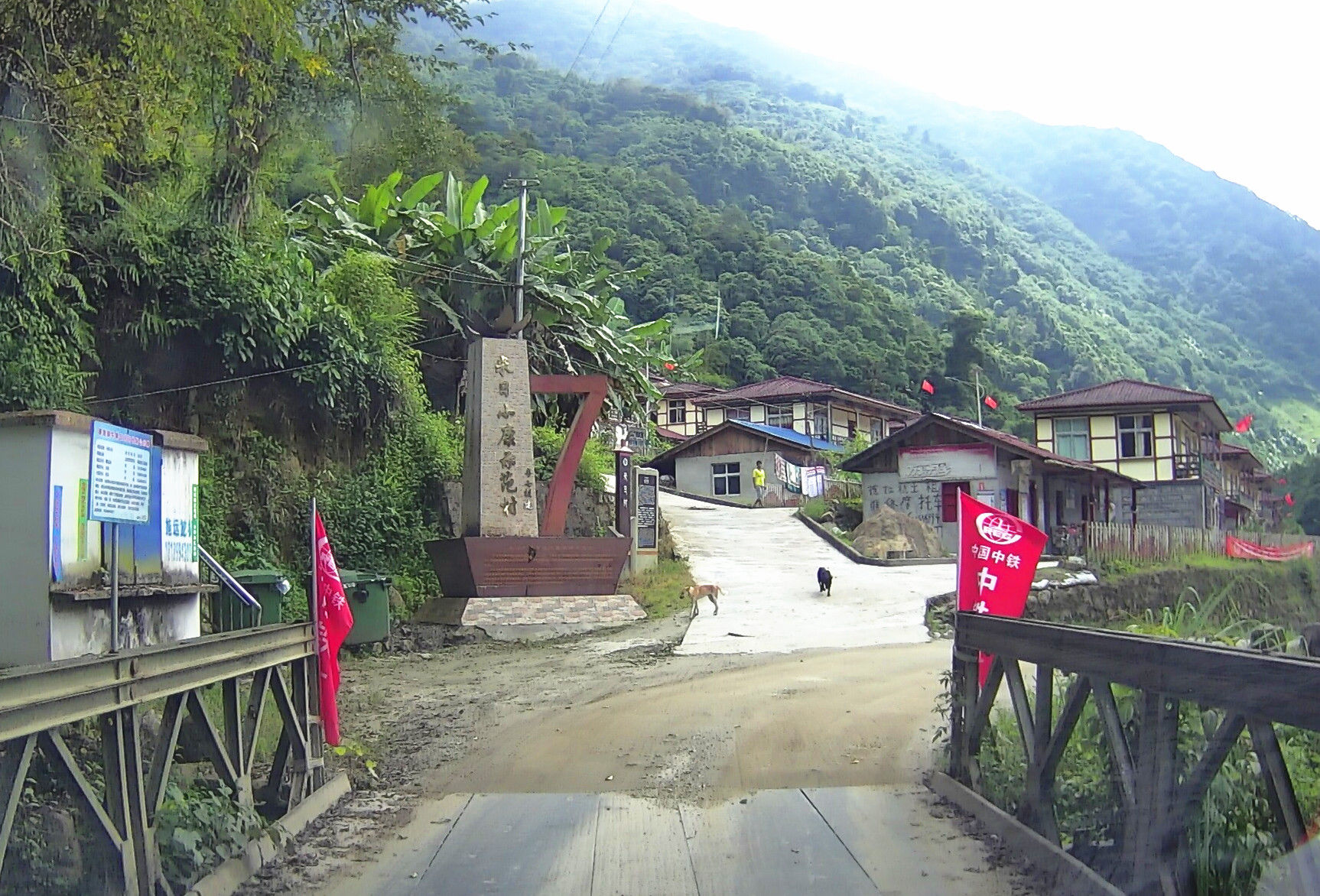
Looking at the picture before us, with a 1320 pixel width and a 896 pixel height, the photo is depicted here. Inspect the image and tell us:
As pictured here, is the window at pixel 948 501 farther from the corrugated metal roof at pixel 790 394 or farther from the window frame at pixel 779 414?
the window frame at pixel 779 414

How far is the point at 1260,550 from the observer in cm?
3619

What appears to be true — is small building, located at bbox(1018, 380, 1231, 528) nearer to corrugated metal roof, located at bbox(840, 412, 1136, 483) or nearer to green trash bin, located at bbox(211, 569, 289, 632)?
corrugated metal roof, located at bbox(840, 412, 1136, 483)

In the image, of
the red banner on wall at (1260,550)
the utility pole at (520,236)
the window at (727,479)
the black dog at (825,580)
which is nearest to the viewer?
the black dog at (825,580)

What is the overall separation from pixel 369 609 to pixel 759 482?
97.1 feet

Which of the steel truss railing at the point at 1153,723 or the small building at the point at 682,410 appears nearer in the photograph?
the steel truss railing at the point at 1153,723

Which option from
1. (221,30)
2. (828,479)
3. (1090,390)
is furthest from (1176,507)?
(221,30)

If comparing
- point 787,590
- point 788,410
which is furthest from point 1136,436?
point 787,590

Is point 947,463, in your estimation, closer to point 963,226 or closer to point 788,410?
point 788,410

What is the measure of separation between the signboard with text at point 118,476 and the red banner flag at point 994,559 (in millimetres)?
5280

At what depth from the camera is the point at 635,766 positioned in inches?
351

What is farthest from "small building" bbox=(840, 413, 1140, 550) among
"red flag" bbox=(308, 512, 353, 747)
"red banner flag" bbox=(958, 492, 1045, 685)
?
"red flag" bbox=(308, 512, 353, 747)

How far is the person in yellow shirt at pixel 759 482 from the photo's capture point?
4472 centimetres

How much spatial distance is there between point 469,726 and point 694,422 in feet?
165

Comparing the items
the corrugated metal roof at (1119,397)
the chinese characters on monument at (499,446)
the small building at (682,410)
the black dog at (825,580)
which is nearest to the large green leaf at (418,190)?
the chinese characters on monument at (499,446)
